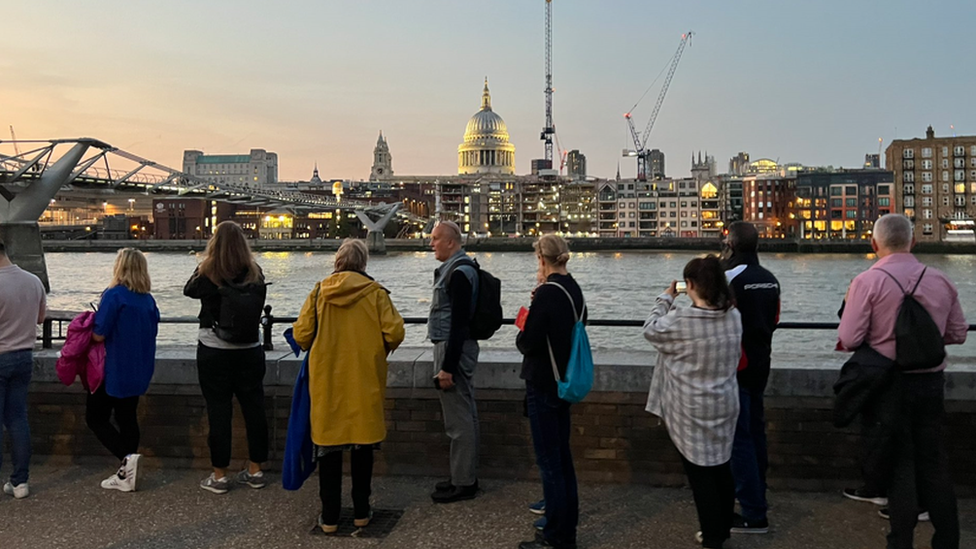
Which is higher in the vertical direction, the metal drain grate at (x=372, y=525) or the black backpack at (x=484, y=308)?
the black backpack at (x=484, y=308)

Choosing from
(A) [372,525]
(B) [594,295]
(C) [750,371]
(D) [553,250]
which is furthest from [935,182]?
(A) [372,525]

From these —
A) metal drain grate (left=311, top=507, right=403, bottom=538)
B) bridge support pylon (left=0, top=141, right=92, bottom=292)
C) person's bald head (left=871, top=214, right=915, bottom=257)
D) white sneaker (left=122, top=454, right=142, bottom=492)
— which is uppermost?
bridge support pylon (left=0, top=141, right=92, bottom=292)

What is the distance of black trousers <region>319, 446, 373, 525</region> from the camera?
15.6 feet

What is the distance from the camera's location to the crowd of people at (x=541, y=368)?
4211 mm

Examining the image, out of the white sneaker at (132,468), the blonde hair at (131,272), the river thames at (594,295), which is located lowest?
the river thames at (594,295)

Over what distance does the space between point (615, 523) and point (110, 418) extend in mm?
3603

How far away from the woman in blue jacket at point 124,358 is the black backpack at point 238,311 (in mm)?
590

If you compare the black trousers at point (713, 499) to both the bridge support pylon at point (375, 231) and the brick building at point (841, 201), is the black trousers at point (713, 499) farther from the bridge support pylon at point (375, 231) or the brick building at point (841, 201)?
the brick building at point (841, 201)

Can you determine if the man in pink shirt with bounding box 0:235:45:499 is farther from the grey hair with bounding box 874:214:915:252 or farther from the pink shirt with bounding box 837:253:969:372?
the grey hair with bounding box 874:214:915:252

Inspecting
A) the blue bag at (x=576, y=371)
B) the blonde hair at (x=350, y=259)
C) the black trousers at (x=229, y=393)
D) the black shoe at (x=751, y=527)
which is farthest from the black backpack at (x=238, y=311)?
the black shoe at (x=751, y=527)

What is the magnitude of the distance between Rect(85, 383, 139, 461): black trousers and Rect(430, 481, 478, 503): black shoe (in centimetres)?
217

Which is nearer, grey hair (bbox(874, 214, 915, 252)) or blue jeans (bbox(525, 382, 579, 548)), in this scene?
grey hair (bbox(874, 214, 915, 252))

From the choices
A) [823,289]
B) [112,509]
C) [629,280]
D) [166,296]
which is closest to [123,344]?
[112,509]

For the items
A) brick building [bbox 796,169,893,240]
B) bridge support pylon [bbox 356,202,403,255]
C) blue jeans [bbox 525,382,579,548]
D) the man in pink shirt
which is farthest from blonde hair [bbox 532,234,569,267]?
brick building [bbox 796,169,893,240]
